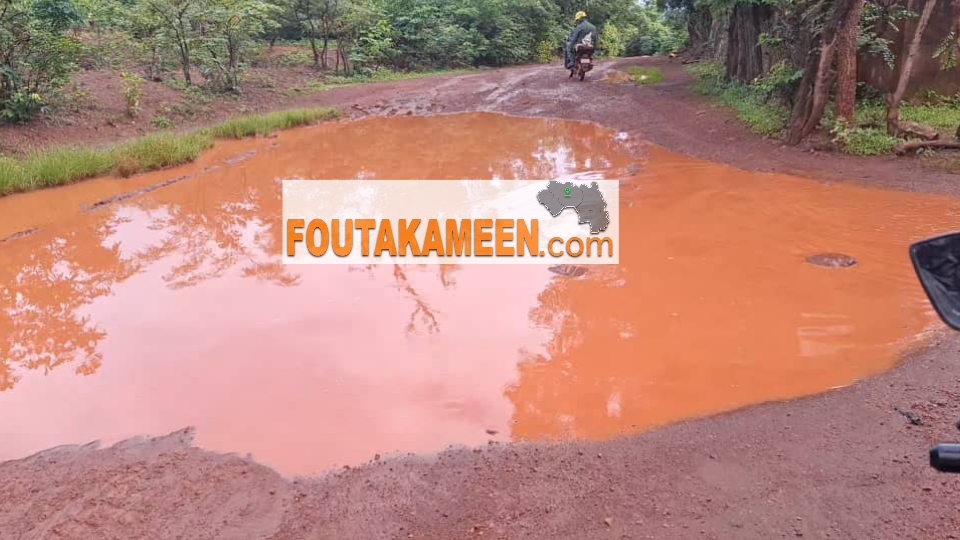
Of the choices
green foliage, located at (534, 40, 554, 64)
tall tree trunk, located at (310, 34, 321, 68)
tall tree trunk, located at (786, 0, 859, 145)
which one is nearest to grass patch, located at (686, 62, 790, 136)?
tall tree trunk, located at (786, 0, 859, 145)

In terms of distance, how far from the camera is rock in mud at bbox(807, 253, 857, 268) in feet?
18.7

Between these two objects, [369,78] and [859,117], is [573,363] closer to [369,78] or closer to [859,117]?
[859,117]

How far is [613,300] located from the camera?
536cm

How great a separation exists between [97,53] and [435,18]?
12.4 metres

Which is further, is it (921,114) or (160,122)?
(160,122)

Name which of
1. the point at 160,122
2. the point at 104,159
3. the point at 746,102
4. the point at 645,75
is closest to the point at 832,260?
the point at 746,102

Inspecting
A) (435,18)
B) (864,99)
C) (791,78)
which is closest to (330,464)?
(791,78)

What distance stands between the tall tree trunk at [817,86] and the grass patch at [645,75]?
8.25 metres

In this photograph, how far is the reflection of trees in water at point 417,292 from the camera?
5.18 meters

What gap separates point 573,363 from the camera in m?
4.50

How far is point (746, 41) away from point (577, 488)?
14.0 metres

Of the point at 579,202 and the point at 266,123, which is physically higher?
the point at 266,123

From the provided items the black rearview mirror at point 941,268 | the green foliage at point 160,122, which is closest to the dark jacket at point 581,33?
the green foliage at point 160,122

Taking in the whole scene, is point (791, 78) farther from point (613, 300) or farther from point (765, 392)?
point (765, 392)
